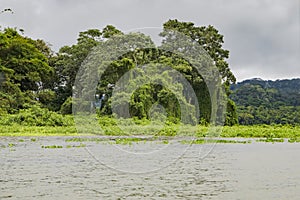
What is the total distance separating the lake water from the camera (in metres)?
7.58

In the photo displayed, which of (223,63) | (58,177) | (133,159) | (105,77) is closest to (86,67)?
(105,77)

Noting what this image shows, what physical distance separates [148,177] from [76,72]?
3859 centimetres

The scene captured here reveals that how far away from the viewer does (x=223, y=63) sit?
150ft

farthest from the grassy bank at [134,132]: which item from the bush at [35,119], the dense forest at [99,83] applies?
the dense forest at [99,83]

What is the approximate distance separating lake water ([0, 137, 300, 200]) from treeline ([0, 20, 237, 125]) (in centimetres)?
2034

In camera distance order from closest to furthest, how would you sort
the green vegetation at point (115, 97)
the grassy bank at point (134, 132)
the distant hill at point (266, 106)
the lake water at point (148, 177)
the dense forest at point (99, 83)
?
the lake water at point (148, 177) < the grassy bank at point (134, 132) < the green vegetation at point (115, 97) < the dense forest at point (99, 83) < the distant hill at point (266, 106)

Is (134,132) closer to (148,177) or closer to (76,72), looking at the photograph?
(76,72)

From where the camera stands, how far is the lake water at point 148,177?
299 inches

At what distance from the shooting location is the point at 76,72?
1852 inches

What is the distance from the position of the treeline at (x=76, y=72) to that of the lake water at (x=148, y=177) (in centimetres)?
2034

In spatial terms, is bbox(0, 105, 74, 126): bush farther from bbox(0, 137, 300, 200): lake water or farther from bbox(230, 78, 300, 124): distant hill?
bbox(230, 78, 300, 124): distant hill

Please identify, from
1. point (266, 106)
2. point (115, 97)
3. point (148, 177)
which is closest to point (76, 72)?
point (115, 97)

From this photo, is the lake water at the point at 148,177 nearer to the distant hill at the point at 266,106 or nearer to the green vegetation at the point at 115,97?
the green vegetation at the point at 115,97

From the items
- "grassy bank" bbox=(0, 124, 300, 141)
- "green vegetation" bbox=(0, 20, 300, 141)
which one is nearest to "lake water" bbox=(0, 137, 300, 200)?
"grassy bank" bbox=(0, 124, 300, 141)
